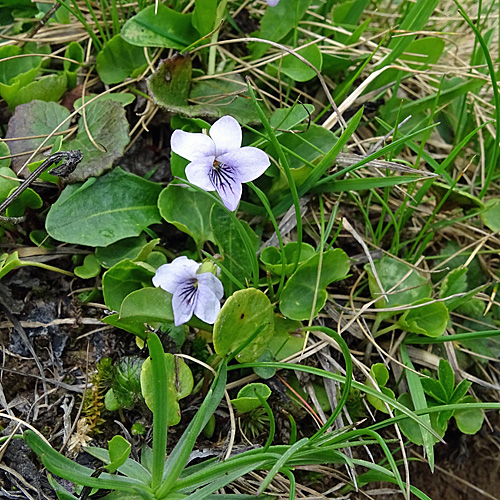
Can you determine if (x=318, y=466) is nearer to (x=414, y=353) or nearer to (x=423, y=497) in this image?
(x=423, y=497)

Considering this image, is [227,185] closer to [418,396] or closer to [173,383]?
[173,383]

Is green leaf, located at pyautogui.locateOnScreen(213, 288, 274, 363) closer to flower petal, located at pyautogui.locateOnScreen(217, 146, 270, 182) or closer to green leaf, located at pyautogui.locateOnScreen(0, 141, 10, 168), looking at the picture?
flower petal, located at pyautogui.locateOnScreen(217, 146, 270, 182)

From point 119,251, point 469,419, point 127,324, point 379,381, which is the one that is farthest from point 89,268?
point 469,419

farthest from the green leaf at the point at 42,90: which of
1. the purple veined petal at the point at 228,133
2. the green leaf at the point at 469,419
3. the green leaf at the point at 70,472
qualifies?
the green leaf at the point at 469,419

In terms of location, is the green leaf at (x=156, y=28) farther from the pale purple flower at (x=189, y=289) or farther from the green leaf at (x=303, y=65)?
the pale purple flower at (x=189, y=289)

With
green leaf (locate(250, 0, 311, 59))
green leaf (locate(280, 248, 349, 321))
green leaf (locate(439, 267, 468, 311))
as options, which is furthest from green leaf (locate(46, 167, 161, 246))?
green leaf (locate(439, 267, 468, 311))

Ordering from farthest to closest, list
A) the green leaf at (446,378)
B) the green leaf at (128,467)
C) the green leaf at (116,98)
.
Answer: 1. the green leaf at (116,98)
2. the green leaf at (446,378)
3. the green leaf at (128,467)

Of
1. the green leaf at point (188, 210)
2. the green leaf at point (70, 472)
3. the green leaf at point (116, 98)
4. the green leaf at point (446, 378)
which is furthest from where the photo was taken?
the green leaf at point (116, 98)
